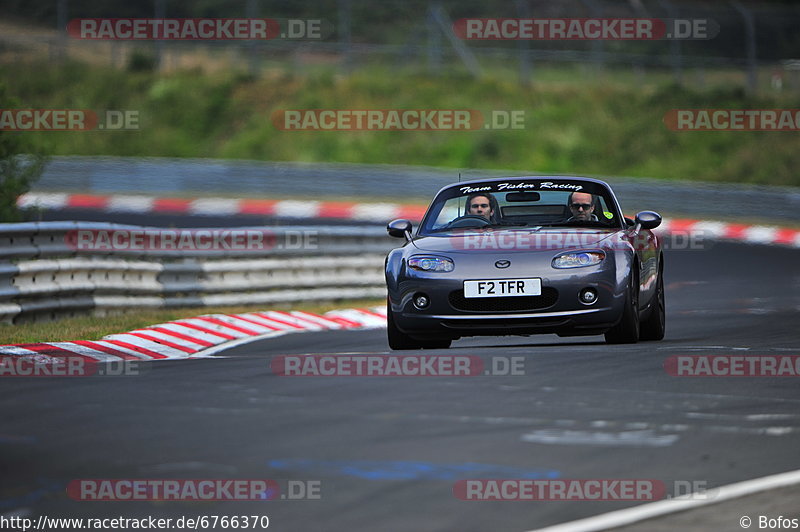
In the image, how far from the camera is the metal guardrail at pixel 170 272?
13445mm

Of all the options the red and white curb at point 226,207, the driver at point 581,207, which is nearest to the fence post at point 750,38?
the red and white curb at point 226,207

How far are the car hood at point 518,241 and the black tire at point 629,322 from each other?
0.38 metres

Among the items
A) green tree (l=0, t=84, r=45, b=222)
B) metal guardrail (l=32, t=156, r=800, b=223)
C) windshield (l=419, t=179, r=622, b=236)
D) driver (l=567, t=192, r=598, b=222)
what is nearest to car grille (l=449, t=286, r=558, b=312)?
windshield (l=419, t=179, r=622, b=236)

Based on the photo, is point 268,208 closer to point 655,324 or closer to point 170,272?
point 170,272

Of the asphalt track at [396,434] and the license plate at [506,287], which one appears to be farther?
the license plate at [506,287]

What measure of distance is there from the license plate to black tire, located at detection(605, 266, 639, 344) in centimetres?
72

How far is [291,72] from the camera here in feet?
156

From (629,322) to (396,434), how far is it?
164 inches

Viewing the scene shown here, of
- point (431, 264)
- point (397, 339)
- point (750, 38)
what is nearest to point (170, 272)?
point (397, 339)

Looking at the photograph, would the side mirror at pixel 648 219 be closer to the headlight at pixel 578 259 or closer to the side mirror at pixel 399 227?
the headlight at pixel 578 259

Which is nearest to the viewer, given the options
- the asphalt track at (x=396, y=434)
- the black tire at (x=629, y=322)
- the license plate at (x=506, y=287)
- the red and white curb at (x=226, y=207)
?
the asphalt track at (x=396, y=434)

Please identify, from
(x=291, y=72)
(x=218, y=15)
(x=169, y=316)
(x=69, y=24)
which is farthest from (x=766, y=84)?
(x=169, y=316)

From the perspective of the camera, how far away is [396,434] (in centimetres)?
718

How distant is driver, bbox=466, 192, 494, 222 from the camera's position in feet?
38.4
